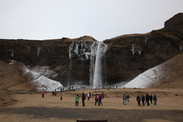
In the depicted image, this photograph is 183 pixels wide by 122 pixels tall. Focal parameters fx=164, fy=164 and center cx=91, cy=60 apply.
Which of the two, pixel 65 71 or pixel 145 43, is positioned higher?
pixel 145 43

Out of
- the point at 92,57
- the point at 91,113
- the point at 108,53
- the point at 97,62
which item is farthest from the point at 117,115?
the point at 92,57

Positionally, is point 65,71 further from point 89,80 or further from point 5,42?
point 5,42

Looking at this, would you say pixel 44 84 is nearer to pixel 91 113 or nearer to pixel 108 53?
pixel 108 53

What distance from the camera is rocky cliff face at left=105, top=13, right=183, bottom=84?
4778 centimetres

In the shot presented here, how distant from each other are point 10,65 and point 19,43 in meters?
9.14

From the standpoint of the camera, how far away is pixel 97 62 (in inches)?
2040

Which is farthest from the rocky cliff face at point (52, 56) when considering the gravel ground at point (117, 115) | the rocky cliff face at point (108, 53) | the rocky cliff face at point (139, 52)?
the gravel ground at point (117, 115)

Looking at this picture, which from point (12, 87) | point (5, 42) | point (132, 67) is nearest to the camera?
point (12, 87)

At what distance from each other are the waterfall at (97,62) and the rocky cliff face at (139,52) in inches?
87.6

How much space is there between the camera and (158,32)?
163 feet

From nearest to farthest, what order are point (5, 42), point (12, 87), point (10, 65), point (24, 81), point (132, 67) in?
point (12, 87) < point (24, 81) < point (132, 67) < point (10, 65) < point (5, 42)

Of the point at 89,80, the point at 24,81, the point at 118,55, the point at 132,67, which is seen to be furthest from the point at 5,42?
the point at 132,67

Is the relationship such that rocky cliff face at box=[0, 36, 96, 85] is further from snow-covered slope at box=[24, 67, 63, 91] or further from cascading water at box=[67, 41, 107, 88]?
snow-covered slope at box=[24, 67, 63, 91]

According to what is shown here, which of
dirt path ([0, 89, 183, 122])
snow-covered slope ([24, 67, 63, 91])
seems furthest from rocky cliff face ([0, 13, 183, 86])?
dirt path ([0, 89, 183, 122])
